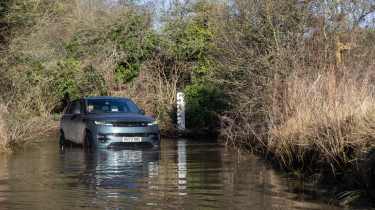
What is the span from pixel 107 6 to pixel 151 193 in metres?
36.9

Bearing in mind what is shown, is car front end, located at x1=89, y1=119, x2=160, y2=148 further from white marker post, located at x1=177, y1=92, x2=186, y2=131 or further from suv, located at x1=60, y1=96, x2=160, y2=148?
white marker post, located at x1=177, y1=92, x2=186, y2=131

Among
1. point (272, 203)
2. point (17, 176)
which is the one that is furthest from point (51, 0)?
point (272, 203)

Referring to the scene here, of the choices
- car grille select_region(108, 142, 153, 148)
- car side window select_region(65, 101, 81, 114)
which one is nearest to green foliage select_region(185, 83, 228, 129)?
car side window select_region(65, 101, 81, 114)

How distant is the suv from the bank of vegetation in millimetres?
1219

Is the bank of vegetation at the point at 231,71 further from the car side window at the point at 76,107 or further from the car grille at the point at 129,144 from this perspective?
the car grille at the point at 129,144

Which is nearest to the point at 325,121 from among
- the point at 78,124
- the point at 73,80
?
the point at 78,124

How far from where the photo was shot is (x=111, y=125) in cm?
1948

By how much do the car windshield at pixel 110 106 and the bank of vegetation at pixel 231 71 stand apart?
1.45 meters

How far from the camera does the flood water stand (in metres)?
10.4

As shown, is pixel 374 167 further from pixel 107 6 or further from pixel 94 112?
pixel 107 6

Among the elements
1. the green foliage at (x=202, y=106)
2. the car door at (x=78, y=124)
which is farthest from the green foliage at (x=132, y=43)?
the car door at (x=78, y=124)

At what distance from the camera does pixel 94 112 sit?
20.9 metres

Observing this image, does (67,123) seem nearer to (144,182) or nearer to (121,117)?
(121,117)

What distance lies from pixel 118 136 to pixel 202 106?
8609 mm
